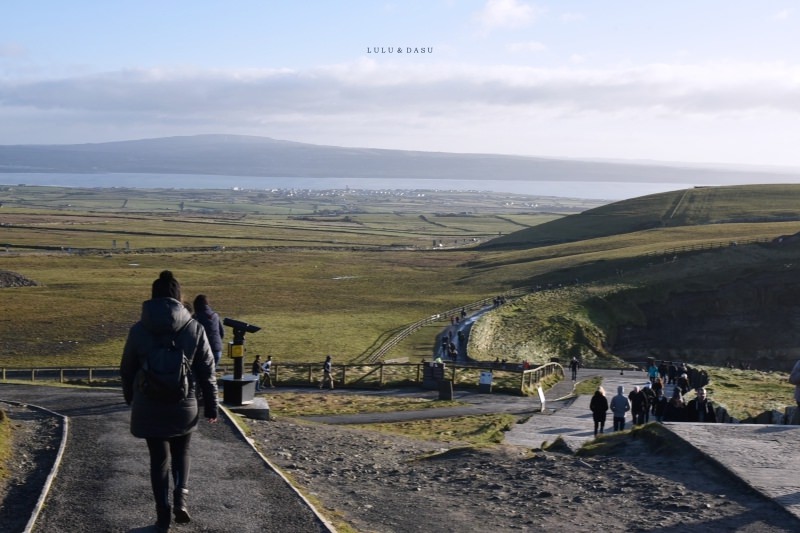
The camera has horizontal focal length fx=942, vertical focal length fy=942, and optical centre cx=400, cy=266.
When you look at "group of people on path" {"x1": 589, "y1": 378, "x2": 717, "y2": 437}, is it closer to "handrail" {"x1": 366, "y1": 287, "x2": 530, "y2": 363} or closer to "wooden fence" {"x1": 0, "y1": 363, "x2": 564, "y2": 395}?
"wooden fence" {"x1": 0, "y1": 363, "x2": 564, "y2": 395}

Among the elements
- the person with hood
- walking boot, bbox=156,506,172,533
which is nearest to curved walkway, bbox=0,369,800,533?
walking boot, bbox=156,506,172,533

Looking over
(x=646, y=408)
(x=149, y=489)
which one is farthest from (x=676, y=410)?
(x=149, y=489)

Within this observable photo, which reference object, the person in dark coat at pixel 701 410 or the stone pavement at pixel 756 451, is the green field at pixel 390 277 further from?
the stone pavement at pixel 756 451

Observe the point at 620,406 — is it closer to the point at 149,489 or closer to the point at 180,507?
the point at 149,489

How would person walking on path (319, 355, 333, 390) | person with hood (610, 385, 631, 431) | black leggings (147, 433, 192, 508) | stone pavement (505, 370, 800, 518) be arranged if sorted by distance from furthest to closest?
1. person walking on path (319, 355, 333, 390)
2. person with hood (610, 385, 631, 431)
3. stone pavement (505, 370, 800, 518)
4. black leggings (147, 433, 192, 508)

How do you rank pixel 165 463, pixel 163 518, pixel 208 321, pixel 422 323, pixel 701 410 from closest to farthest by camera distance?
pixel 165 463, pixel 163 518, pixel 208 321, pixel 701 410, pixel 422 323

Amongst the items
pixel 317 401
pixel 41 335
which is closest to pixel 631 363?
pixel 317 401

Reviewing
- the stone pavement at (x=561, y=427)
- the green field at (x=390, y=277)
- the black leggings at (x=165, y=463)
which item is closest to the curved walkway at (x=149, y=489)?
the black leggings at (x=165, y=463)
